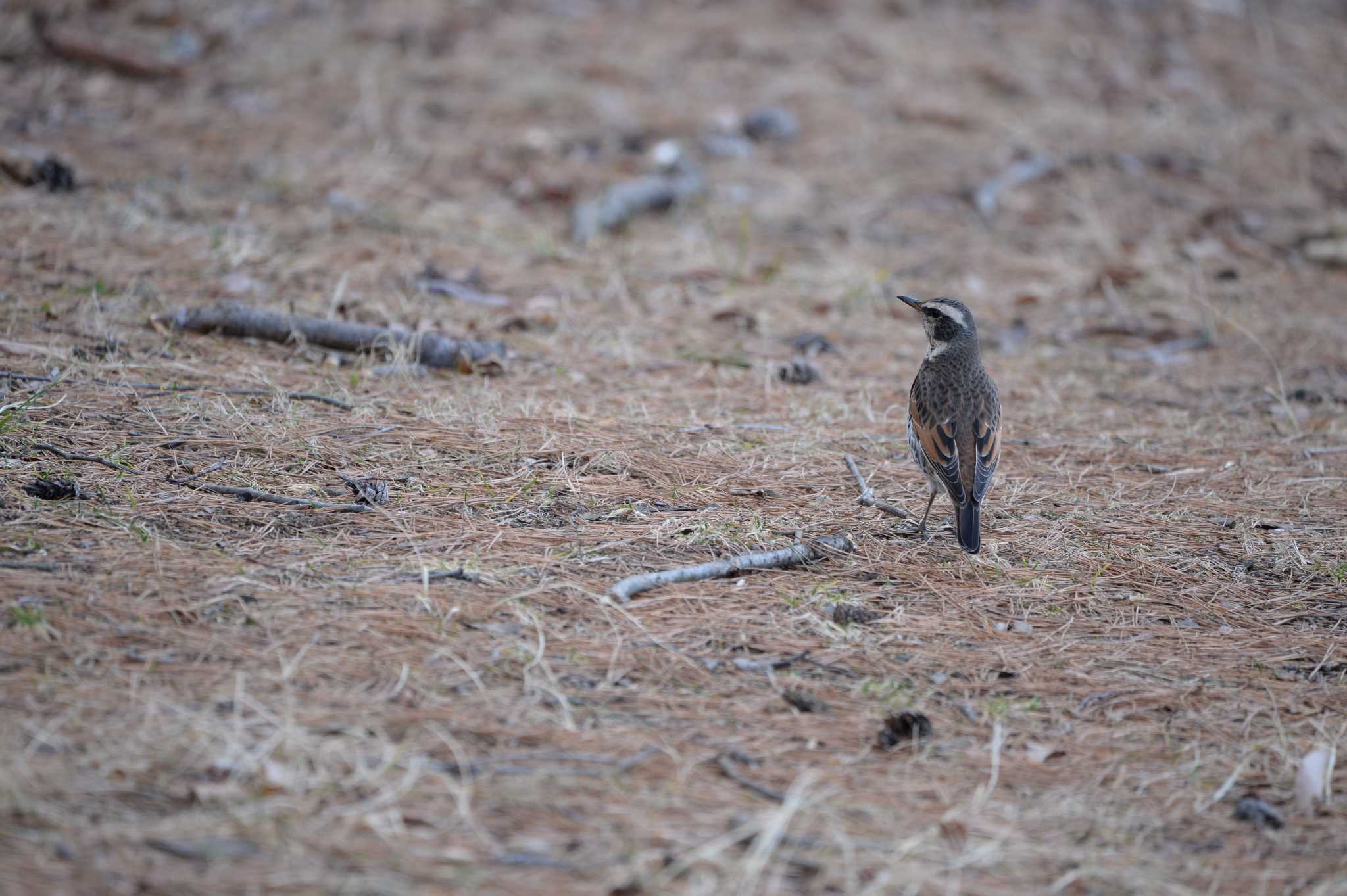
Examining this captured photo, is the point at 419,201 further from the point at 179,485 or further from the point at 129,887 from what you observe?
the point at 129,887

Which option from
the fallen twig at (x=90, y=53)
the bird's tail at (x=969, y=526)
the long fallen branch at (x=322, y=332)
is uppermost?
the fallen twig at (x=90, y=53)

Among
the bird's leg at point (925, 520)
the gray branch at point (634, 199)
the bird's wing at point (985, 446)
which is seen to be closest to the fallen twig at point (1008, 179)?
the gray branch at point (634, 199)

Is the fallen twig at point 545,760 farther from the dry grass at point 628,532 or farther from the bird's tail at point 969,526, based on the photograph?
the bird's tail at point 969,526

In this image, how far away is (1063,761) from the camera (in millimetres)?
3568

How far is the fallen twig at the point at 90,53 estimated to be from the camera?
39.5ft

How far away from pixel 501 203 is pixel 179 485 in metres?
6.36

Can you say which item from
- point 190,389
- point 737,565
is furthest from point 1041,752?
point 190,389

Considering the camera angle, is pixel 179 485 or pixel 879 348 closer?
pixel 179 485

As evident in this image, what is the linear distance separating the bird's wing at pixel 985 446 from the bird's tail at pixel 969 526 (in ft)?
0.21

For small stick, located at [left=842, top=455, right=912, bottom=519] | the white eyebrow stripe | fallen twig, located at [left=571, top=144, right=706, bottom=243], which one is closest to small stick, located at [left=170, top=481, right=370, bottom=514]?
small stick, located at [left=842, top=455, right=912, bottom=519]

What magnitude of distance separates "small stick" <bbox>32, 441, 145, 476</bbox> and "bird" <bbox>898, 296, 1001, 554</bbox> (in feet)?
11.7

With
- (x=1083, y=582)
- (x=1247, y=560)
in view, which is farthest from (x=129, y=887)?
(x=1247, y=560)

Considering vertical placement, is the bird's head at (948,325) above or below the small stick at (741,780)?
above

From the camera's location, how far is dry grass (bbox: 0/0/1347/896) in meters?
3.02
